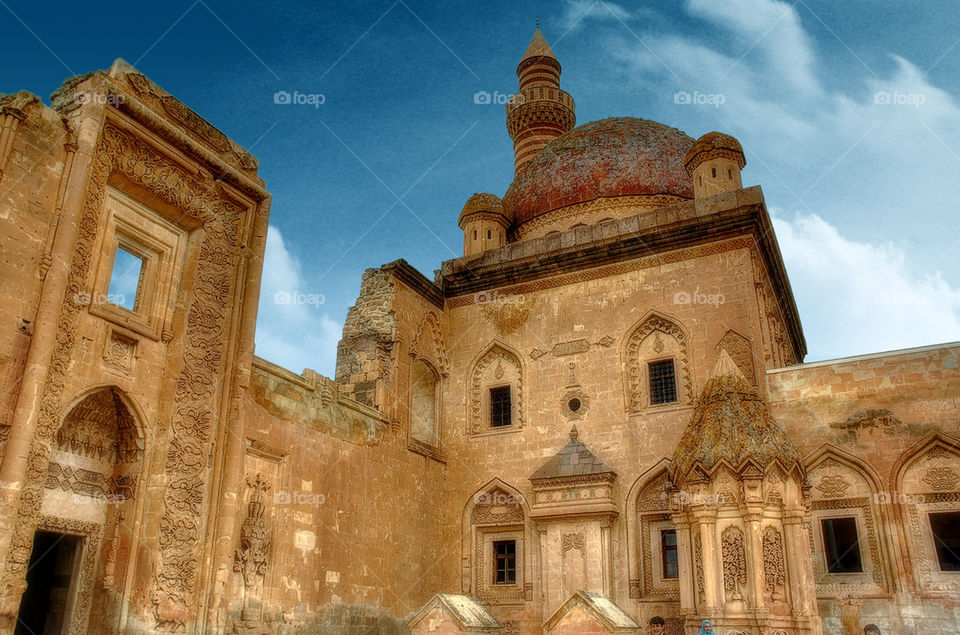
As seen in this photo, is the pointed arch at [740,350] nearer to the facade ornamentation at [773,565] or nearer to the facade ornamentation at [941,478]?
the facade ornamentation at [941,478]

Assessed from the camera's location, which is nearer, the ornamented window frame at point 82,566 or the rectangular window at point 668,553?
the ornamented window frame at point 82,566

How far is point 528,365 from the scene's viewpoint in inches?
561

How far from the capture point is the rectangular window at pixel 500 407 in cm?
1429

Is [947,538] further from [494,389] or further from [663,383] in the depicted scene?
[494,389]

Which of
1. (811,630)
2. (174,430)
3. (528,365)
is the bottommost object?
(811,630)

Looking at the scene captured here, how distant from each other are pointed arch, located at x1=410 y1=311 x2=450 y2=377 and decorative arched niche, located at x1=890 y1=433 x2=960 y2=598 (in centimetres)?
788

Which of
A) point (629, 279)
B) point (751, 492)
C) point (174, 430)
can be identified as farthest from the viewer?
point (629, 279)

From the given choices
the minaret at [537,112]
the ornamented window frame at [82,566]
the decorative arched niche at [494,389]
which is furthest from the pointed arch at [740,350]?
the minaret at [537,112]

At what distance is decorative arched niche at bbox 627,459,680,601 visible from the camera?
11.7 m

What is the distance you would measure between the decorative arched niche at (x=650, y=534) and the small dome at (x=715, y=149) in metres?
6.01

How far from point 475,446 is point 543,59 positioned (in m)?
16.8

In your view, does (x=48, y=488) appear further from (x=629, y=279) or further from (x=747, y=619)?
(x=629, y=279)

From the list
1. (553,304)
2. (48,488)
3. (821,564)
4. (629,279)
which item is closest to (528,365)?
(553,304)

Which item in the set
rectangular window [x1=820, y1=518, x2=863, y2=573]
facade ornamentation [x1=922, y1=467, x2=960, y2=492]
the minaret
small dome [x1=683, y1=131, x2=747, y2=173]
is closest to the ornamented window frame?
rectangular window [x1=820, y1=518, x2=863, y2=573]
